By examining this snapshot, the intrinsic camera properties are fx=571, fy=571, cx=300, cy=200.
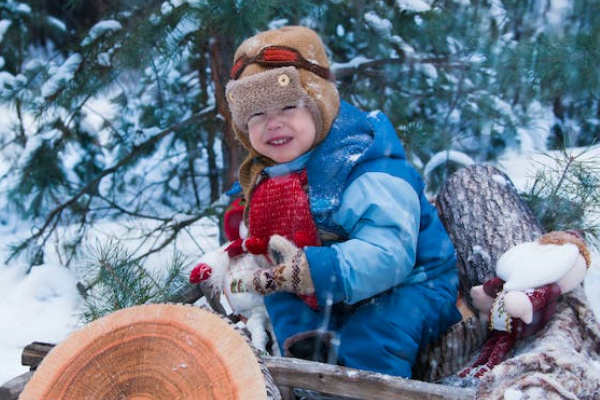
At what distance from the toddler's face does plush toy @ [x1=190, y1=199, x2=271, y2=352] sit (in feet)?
0.92

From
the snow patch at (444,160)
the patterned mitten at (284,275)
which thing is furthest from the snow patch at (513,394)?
the snow patch at (444,160)

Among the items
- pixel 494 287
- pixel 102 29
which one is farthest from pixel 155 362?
pixel 102 29

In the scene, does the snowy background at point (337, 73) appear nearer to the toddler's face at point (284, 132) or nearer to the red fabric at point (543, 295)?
the toddler's face at point (284, 132)

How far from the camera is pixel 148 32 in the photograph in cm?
223

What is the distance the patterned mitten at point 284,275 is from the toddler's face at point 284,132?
265 millimetres

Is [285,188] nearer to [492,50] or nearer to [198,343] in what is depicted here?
[198,343]

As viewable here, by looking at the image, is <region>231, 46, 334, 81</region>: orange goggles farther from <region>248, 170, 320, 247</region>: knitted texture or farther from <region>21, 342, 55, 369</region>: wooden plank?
<region>21, 342, 55, 369</region>: wooden plank

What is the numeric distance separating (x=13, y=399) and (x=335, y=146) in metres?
0.94

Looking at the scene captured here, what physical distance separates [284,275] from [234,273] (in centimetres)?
30

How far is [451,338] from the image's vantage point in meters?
1.54

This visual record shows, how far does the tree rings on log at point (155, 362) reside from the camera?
970mm

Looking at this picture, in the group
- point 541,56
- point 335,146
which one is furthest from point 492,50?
point 335,146

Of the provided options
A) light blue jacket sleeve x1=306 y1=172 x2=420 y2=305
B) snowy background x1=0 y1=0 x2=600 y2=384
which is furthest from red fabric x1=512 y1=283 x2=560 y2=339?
snowy background x1=0 y1=0 x2=600 y2=384

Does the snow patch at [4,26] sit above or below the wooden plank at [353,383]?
above
